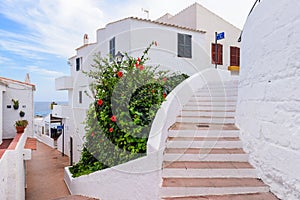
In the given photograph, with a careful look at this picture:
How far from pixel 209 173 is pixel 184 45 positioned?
30.4 ft

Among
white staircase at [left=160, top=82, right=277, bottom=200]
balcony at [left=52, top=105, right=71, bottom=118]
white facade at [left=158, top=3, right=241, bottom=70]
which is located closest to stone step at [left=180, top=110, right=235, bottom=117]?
white staircase at [left=160, top=82, right=277, bottom=200]

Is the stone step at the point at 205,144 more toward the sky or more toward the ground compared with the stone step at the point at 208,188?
more toward the sky

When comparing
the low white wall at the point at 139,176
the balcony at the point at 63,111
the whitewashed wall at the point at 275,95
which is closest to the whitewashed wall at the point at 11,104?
the balcony at the point at 63,111

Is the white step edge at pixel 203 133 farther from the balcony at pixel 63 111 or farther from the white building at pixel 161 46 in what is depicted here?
the balcony at pixel 63 111

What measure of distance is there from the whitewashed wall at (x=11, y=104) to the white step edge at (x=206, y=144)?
379 inches

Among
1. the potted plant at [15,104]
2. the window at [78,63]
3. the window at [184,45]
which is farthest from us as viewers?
the window at [78,63]

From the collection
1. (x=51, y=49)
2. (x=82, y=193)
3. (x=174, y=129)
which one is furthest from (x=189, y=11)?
(x=82, y=193)

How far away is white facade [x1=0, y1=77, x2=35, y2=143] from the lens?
9.90 meters

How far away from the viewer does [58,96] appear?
17734 millimetres

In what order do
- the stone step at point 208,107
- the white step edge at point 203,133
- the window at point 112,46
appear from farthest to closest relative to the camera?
the window at point 112,46, the stone step at point 208,107, the white step edge at point 203,133

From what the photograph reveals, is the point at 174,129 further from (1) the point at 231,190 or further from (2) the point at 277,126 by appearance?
(2) the point at 277,126

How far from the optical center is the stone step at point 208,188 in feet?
8.86

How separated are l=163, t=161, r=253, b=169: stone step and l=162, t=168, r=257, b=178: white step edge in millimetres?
66

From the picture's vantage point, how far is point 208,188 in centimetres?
273
